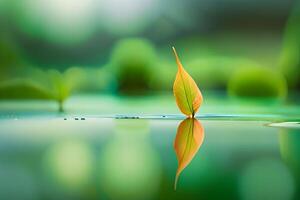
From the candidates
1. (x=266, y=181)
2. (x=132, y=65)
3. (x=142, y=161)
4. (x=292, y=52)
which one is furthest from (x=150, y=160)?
(x=292, y=52)

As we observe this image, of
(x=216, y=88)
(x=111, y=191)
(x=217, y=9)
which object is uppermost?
(x=217, y=9)

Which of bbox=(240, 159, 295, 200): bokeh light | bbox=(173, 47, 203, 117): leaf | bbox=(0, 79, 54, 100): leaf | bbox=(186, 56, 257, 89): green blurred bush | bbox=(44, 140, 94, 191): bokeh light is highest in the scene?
bbox=(186, 56, 257, 89): green blurred bush

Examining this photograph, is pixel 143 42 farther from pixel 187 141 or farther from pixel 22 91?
pixel 187 141

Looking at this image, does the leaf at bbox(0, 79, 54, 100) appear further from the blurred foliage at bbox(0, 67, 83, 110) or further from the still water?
the still water

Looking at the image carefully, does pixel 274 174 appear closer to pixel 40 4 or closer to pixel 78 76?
pixel 78 76

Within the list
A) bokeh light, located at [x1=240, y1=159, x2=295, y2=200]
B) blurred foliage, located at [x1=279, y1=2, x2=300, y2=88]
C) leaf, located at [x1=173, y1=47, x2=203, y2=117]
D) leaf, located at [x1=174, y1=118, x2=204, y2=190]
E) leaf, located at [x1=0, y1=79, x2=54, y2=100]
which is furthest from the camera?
blurred foliage, located at [x1=279, y1=2, x2=300, y2=88]

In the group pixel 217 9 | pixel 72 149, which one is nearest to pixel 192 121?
pixel 72 149

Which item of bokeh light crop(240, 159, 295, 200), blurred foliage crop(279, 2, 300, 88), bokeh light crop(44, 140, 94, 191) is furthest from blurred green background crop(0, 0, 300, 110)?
bokeh light crop(240, 159, 295, 200)
